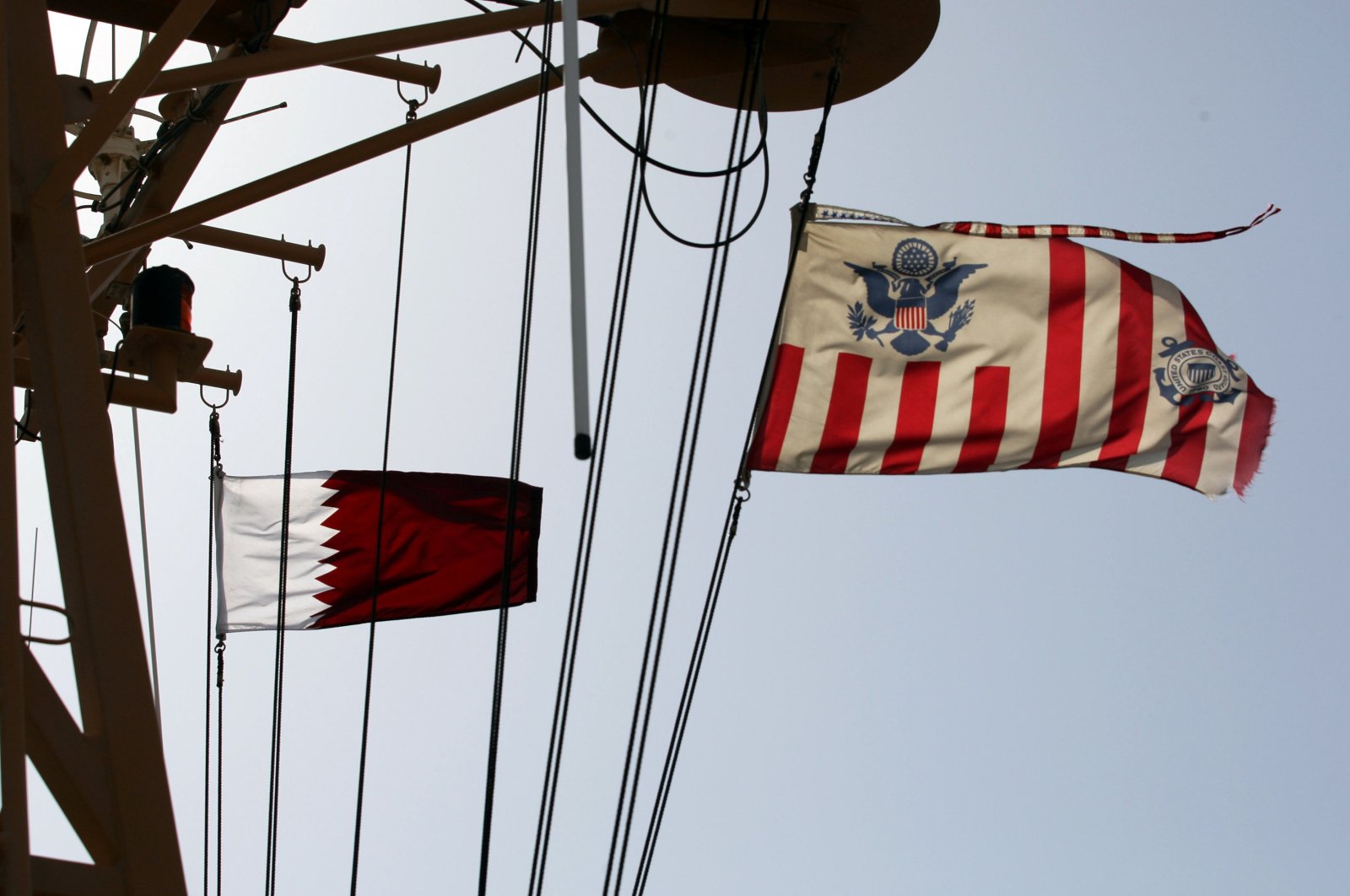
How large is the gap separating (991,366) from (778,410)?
1.42m

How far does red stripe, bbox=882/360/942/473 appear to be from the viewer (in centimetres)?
945

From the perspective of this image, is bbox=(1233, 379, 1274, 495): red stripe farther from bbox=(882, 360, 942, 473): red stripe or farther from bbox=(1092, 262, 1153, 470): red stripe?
bbox=(882, 360, 942, 473): red stripe

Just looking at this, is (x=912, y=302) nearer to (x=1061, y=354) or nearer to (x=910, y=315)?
(x=910, y=315)

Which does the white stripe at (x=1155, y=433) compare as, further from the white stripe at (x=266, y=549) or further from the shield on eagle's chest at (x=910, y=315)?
the white stripe at (x=266, y=549)

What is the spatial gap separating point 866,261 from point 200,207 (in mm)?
4719

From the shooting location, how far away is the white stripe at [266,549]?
10562mm

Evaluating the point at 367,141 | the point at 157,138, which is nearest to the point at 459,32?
the point at 367,141

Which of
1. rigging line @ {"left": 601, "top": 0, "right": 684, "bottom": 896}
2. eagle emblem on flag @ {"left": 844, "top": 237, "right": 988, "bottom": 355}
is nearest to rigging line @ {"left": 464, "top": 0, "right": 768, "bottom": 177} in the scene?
rigging line @ {"left": 601, "top": 0, "right": 684, "bottom": 896}

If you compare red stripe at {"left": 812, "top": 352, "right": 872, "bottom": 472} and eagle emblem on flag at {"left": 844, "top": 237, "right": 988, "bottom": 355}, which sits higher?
eagle emblem on flag at {"left": 844, "top": 237, "right": 988, "bottom": 355}

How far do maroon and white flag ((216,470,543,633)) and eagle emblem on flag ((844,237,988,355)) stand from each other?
117 inches

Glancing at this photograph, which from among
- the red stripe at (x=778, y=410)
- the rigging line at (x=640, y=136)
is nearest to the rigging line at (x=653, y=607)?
the rigging line at (x=640, y=136)

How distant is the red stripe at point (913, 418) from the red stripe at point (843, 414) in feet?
0.81

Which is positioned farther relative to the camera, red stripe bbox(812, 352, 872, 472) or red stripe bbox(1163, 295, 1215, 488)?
red stripe bbox(1163, 295, 1215, 488)

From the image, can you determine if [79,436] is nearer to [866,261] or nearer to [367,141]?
[367,141]
